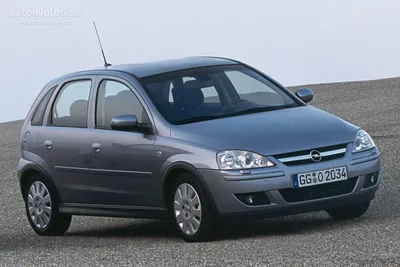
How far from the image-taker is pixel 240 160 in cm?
1045

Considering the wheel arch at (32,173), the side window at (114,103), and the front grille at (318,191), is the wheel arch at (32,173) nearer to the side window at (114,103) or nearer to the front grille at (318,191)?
the side window at (114,103)

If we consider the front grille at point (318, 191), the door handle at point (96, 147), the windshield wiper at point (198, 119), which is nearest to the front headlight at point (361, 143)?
the front grille at point (318, 191)

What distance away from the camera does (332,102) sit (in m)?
29.6

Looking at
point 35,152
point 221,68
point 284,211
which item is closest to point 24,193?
point 35,152

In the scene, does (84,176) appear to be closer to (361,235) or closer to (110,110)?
(110,110)

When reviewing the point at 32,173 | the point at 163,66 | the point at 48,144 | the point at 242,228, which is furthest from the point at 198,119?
the point at 32,173

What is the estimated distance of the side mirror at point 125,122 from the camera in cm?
1132

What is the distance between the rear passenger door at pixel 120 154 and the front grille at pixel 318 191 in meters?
1.30

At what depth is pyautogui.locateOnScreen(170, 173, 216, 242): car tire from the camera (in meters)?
10.6

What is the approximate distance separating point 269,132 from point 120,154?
1562 millimetres

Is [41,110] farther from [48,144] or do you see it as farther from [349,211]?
[349,211]

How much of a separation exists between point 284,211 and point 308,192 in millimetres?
255

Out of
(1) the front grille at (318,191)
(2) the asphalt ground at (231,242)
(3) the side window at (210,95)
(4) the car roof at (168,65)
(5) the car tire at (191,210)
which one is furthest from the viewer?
(4) the car roof at (168,65)

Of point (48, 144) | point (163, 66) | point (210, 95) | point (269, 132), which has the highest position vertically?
point (163, 66)
